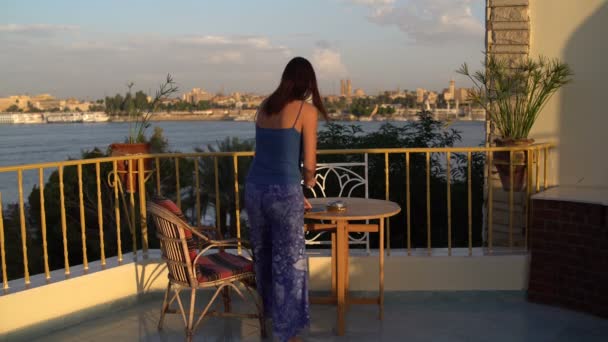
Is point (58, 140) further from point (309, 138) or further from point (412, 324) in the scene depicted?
point (309, 138)

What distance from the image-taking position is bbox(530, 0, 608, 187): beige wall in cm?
492

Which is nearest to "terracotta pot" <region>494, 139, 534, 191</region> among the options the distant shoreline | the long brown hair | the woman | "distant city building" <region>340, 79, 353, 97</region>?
the distant shoreline

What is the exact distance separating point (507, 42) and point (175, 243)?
3379 mm

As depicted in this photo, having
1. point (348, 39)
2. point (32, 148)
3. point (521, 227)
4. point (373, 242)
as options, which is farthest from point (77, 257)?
point (32, 148)

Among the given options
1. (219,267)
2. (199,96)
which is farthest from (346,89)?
(219,267)

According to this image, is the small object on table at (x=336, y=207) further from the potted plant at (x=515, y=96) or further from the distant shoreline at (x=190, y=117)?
the potted plant at (x=515, y=96)

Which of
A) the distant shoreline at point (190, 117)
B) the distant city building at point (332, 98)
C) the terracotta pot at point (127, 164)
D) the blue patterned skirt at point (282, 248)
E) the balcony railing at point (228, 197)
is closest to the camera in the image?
the blue patterned skirt at point (282, 248)

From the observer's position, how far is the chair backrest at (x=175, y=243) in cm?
352

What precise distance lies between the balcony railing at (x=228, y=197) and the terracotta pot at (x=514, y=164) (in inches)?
1.5

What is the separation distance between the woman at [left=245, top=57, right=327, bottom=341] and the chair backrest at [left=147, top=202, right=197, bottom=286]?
0.40m

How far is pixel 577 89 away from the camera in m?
4.99

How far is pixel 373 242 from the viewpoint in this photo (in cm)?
1035

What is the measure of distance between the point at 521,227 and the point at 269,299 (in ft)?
8.53

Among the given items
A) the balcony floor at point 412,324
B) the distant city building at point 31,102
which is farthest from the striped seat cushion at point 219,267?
the distant city building at point 31,102
